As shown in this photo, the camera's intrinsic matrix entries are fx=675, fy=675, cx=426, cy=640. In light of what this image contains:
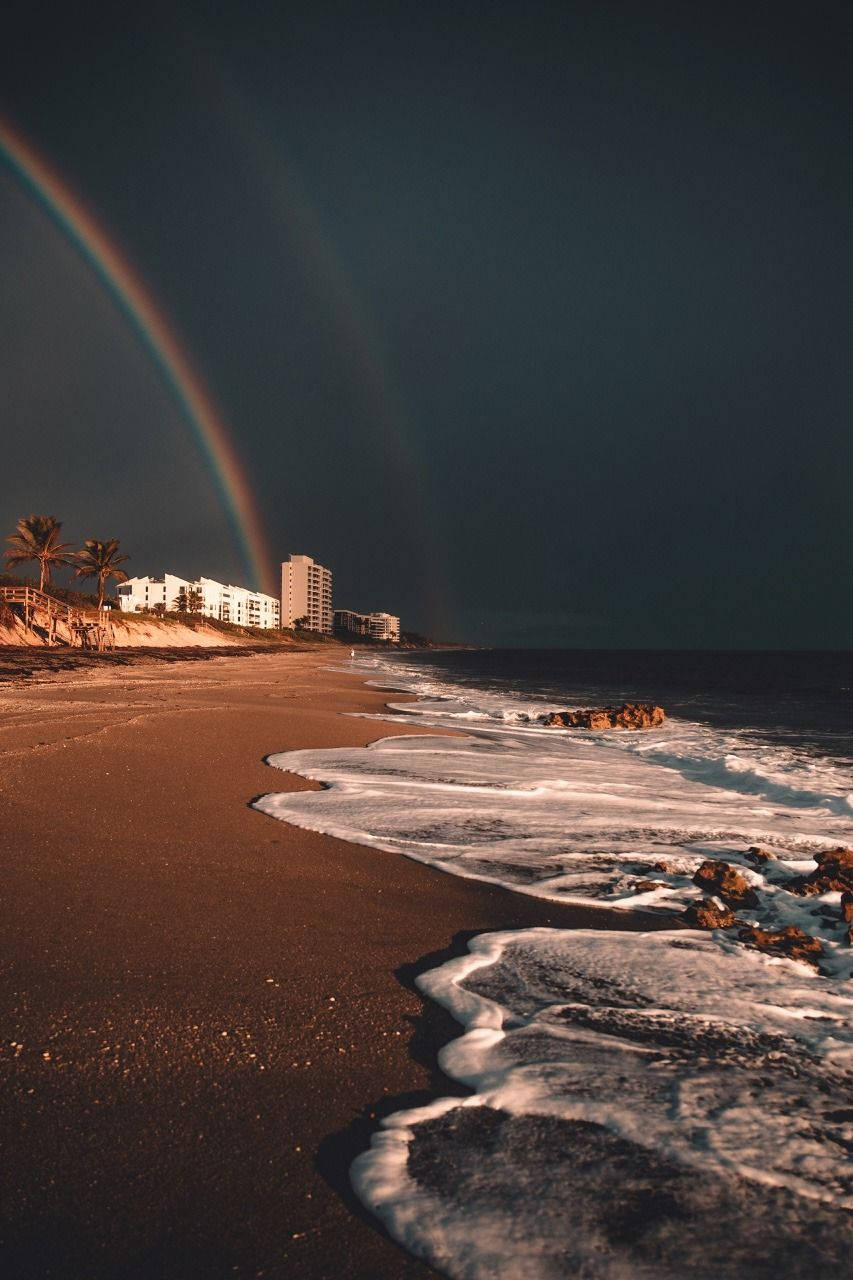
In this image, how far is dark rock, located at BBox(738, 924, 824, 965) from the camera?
4.18 m

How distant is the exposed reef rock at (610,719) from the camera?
18562mm

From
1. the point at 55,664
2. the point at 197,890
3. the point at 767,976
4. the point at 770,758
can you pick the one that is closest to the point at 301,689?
the point at 55,664

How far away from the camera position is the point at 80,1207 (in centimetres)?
198

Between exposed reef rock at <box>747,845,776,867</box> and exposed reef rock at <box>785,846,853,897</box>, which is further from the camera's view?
exposed reef rock at <box>747,845,776,867</box>

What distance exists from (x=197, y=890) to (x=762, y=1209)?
368 cm

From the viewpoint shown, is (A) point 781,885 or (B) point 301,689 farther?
(B) point 301,689

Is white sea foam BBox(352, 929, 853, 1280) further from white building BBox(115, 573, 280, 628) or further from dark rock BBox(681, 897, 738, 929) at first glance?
white building BBox(115, 573, 280, 628)

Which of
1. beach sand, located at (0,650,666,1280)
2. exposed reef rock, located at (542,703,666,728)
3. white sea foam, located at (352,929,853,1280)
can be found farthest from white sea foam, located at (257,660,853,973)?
exposed reef rock, located at (542,703,666,728)

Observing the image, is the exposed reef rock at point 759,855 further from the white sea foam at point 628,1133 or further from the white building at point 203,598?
the white building at point 203,598

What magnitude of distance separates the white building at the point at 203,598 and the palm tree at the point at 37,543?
6244 cm

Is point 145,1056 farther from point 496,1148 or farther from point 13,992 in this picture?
point 496,1148

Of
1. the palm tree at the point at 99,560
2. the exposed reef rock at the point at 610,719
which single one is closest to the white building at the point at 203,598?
the palm tree at the point at 99,560

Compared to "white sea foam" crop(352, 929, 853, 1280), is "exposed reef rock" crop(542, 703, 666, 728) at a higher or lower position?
lower

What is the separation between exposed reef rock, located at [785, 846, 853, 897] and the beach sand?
1.53 m
